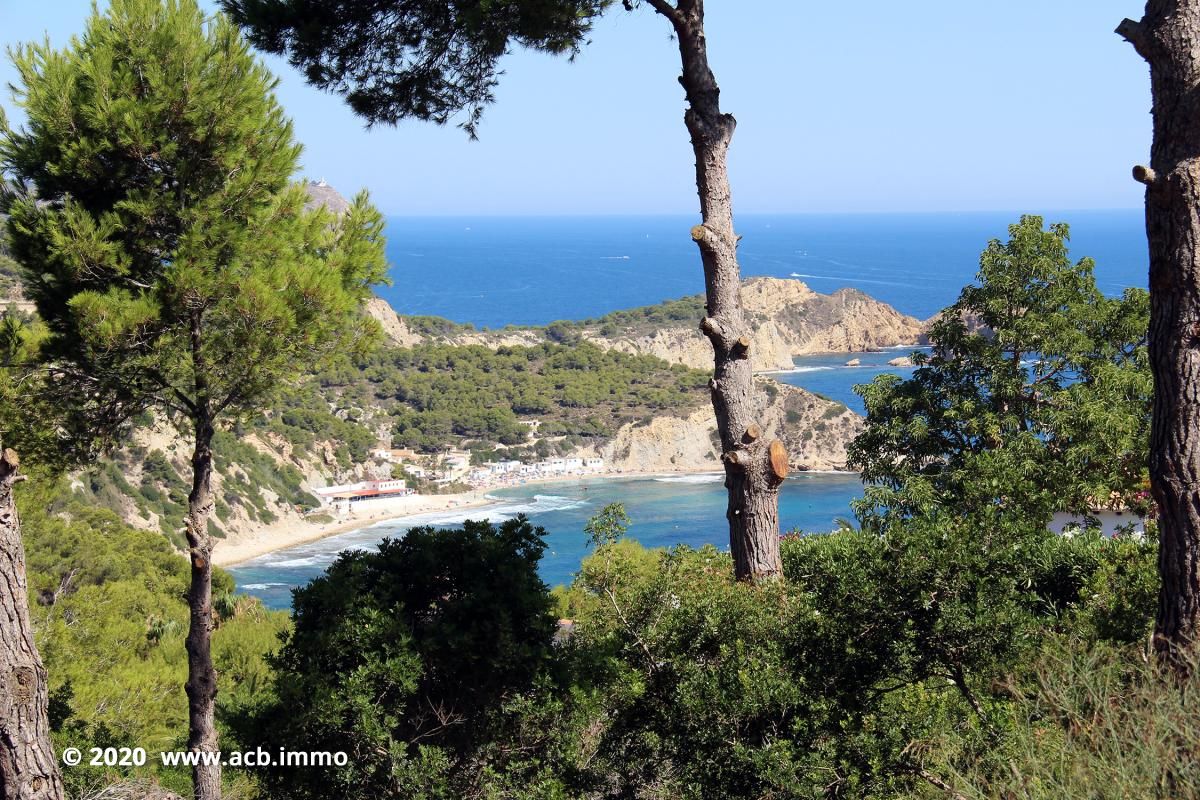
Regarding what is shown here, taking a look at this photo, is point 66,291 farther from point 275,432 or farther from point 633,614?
point 275,432

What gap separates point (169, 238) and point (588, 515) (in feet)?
103

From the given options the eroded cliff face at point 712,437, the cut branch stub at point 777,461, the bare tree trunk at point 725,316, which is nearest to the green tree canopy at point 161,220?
the bare tree trunk at point 725,316

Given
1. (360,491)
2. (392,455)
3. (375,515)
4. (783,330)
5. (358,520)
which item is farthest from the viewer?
(783,330)

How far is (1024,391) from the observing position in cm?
841

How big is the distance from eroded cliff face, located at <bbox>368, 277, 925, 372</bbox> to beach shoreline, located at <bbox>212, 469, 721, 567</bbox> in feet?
50.3

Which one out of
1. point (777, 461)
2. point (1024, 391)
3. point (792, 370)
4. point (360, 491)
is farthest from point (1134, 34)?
point (792, 370)

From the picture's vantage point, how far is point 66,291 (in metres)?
4.90

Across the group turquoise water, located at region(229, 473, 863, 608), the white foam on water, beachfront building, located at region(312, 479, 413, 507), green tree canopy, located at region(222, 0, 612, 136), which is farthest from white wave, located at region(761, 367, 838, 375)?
green tree canopy, located at region(222, 0, 612, 136)

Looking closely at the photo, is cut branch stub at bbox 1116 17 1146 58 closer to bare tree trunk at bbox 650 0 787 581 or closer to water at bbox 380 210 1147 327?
bare tree trunk at bbox 650 0 787 581

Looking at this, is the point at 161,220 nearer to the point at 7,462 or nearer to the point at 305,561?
the point at 7,462

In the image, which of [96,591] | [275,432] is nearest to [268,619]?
[96,591]

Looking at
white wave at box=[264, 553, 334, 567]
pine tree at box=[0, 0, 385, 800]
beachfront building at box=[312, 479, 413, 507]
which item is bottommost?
white wave at box=[264, 553, 334, 567]

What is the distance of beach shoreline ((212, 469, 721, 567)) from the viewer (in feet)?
118

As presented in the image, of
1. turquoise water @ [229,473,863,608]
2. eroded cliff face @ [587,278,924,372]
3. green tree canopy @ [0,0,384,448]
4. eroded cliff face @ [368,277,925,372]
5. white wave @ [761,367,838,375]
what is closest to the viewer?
green tree canopy @ [0,0,384,448]
